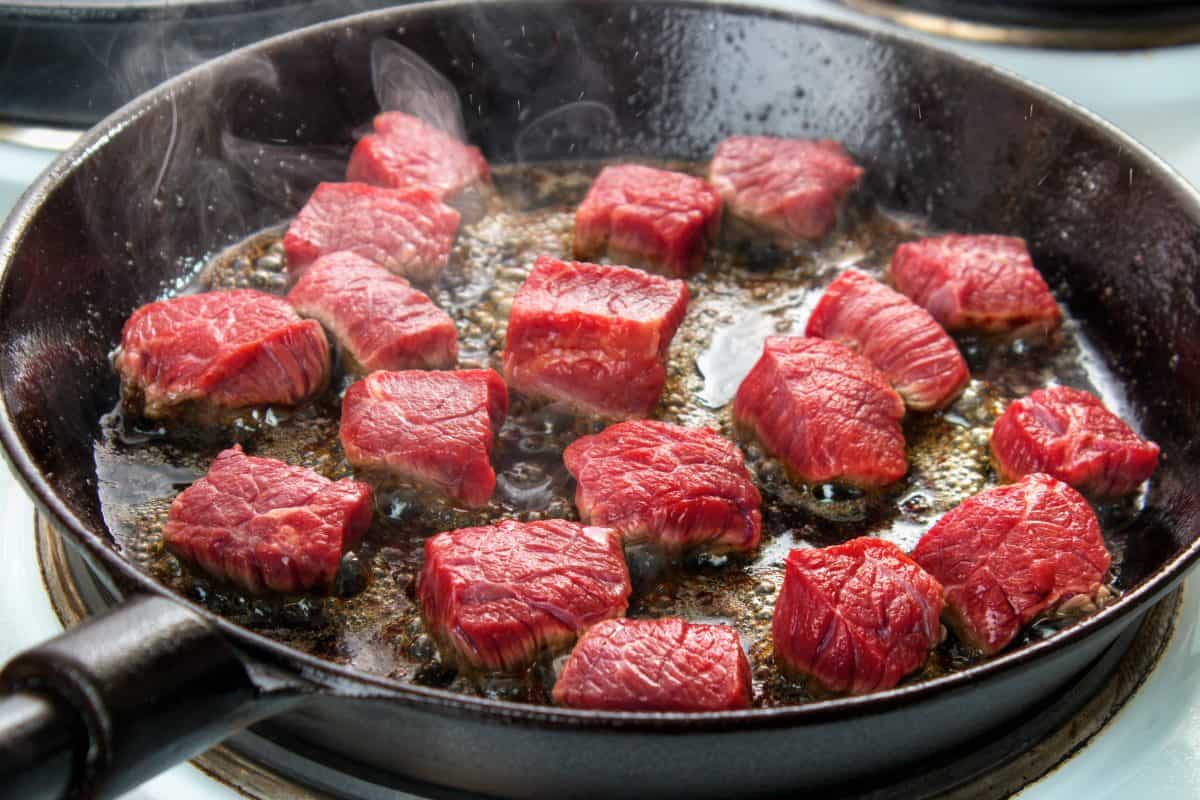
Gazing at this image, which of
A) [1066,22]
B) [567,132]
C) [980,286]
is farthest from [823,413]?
[1066,22]

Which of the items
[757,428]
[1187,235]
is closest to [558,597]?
[757,428]

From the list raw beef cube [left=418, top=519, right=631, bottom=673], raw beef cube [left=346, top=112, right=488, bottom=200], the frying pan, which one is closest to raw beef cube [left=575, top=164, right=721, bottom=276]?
raw beef cube [left=346, top=112, right=488, bottom=200]

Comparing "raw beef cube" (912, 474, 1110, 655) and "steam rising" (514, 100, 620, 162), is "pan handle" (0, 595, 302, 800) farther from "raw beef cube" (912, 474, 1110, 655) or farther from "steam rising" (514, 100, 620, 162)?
"steam rising" (514, 100, 620, 162)

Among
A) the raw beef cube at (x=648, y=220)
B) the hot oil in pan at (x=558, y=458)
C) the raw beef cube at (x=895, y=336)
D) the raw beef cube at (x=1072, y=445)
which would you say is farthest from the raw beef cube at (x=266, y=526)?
the raw beef cube at (x=1072, y=445)

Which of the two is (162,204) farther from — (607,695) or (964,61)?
(964,61)

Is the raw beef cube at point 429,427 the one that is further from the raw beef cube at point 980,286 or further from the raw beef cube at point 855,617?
the raw beef cube at point 980,286

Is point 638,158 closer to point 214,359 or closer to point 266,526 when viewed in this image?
point 214,359

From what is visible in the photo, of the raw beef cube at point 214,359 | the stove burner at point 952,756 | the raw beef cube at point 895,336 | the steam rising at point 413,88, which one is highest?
the steam rising at point 413,88
